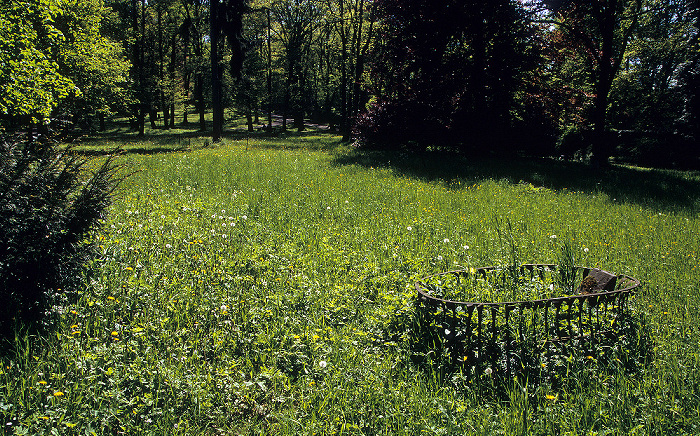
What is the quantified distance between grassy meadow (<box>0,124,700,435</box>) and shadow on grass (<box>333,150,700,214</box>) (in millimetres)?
2359

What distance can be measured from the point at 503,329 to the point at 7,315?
13.9 ft

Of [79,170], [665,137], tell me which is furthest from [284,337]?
[665,137]

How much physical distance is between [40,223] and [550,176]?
13.7 m

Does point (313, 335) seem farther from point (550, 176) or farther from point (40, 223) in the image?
point (550, 176)

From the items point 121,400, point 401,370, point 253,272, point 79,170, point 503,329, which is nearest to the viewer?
point 121,400

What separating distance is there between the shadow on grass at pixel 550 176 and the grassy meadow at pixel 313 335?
236cm

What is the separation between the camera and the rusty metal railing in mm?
3389

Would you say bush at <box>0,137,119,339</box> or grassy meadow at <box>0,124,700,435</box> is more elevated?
bush at <box>0,137,119,339</box>

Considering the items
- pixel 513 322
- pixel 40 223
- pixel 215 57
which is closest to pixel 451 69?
pixel 215 57

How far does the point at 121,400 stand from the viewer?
274cm

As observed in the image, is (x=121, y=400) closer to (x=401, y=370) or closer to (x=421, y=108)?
(x=401, y=370)

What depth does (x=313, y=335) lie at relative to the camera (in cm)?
366

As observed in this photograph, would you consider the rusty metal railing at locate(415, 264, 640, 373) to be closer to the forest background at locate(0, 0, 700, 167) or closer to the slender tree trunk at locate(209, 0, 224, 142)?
the forest background at locate(0, 0, 700, 167)

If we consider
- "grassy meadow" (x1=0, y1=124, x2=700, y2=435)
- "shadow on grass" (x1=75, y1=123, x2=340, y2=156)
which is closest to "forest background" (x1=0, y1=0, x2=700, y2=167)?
"shadow on grass" (x1=75, y1=123, x2=340, y2=156)
